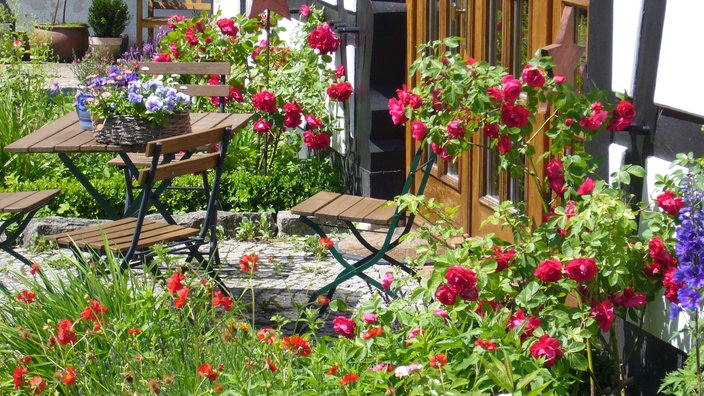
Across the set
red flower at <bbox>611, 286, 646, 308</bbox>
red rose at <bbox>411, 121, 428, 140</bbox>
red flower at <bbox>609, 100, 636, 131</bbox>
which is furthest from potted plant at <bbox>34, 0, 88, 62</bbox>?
red flower at <bbox>611, 286, 646, 308</bbox>

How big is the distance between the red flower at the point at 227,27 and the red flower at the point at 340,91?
1280 mm

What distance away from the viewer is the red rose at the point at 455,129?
4039 millimetres

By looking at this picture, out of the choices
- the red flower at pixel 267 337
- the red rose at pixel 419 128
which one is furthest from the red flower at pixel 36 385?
the red rose at pixel 419 128

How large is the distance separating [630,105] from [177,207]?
447 cm

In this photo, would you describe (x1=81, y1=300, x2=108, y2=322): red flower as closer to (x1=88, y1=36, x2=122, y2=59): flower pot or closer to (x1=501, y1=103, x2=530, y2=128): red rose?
(x1=501, y1=103, x2=530, y2=128): red rose

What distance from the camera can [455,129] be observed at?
404 centimetres

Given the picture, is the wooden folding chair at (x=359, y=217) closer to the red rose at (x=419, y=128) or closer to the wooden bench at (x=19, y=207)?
the red rose at (x=419, y=128)

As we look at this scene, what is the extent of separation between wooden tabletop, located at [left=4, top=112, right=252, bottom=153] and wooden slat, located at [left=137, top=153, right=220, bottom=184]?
50cm

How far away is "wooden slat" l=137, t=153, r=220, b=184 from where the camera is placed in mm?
4855

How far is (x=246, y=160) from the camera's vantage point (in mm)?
8219

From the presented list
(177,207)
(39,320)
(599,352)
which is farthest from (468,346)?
(177,207)

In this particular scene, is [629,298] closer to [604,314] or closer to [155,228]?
[604,314]

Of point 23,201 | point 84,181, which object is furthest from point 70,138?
point 23,201

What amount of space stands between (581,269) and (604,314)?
0.24 m
